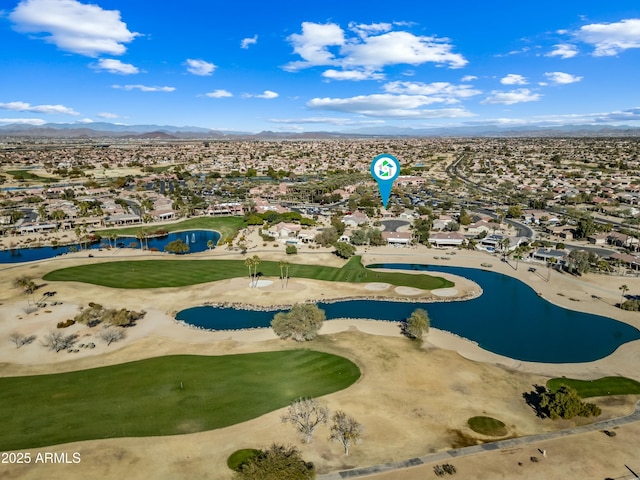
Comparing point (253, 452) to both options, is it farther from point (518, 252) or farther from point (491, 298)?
point (518, 252)

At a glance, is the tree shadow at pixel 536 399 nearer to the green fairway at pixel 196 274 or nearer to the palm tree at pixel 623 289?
the green fairway at pixel 196 274

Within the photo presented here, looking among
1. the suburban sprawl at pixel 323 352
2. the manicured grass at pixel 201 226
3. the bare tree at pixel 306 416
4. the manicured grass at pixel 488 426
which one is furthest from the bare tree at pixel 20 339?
the manicured grass at pixel 201 226

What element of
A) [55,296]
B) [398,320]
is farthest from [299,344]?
[55,296]

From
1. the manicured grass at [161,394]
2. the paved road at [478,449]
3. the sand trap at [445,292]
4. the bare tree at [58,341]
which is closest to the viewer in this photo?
the paved road at [478,449]

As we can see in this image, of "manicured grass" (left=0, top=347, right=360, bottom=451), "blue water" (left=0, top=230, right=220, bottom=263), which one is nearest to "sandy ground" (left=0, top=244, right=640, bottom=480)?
"manicured grass" (left=0, top=347, right=360, bottom=451)

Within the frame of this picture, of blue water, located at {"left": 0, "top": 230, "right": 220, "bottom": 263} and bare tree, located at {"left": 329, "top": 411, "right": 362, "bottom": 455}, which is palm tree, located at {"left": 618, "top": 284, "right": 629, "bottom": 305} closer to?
bare tree, located at {"left": 329, "top": 411, "right": 362, "bottom": 455}
